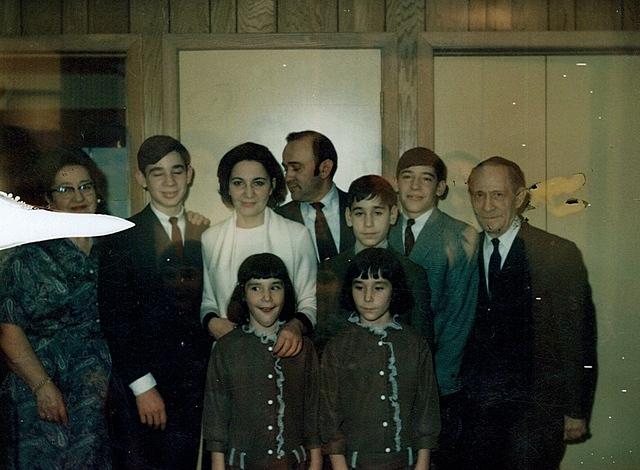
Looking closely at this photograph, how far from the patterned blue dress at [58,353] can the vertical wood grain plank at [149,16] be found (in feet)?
1.51

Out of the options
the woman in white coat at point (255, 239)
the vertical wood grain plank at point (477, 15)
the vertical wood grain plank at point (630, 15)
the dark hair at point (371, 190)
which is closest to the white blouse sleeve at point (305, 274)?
the woman in white coat at point (255, 239)

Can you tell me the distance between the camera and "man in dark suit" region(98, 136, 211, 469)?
184 cm

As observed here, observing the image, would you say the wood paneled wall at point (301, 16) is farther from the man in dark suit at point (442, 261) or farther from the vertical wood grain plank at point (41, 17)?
the man in dark suit at point (442, 261)

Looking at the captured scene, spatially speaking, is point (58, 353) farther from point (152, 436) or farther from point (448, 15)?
point (448, 15)

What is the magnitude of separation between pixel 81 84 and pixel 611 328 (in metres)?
1.19

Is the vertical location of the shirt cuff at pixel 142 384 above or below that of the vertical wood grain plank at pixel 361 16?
below

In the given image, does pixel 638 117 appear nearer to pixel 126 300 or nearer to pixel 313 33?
pixel 313 33

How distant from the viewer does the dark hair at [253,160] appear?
1835 mm

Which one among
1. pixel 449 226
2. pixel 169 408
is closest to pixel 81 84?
pixel 169 408

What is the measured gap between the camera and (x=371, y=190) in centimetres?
183

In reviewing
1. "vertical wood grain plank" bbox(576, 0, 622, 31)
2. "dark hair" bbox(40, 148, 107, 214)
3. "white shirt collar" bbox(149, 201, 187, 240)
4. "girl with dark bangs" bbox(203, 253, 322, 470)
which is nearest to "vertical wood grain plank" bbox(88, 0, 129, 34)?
"dark hair" bbox(40, 148, 107, 214)

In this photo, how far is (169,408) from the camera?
1.86 metres

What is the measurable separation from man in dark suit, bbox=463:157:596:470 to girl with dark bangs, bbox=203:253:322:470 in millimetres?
336

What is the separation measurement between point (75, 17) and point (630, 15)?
113cm
